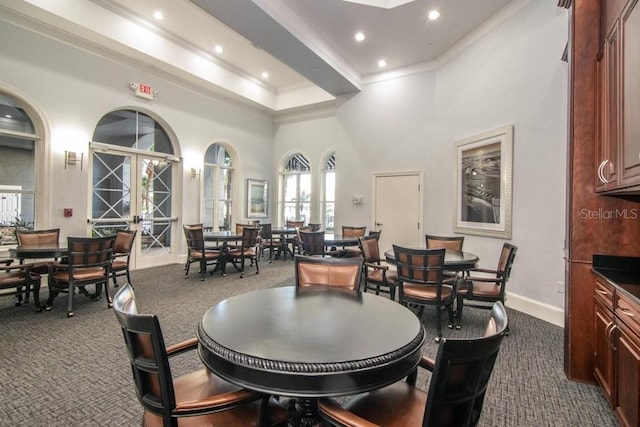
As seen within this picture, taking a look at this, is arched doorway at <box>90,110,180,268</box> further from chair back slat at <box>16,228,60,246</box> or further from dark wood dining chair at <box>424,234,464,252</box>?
dark wood dining chair at <box>424,234,464,252</box>

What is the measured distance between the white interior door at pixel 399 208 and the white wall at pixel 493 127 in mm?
179

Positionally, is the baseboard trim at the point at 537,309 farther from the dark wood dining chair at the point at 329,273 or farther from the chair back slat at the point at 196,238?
the chair back slat at the point at 196,238

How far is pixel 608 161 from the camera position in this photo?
2.17m

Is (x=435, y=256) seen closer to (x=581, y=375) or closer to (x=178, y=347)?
(x=581, y=375)

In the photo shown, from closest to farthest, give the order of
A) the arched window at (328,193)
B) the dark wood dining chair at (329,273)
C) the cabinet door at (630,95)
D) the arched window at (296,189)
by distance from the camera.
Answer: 1. the cabinet door at (630,95)
2. the dark wood dining chair at (329,273)
3. the arched window at (328,193)
4. the arched window at (296,189)

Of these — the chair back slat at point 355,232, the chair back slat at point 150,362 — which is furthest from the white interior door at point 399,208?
the chair back slat at point 150,362

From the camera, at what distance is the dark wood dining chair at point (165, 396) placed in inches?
45.1

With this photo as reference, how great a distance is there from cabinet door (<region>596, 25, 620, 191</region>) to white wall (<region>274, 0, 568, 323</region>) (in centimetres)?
160

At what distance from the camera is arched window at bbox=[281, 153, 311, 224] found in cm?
965

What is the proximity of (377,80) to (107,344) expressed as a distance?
21.8 ft

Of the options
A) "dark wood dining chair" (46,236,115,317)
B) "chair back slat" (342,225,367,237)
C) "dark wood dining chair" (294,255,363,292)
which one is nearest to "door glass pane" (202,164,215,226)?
"chair back slat" (342,225,367,237)

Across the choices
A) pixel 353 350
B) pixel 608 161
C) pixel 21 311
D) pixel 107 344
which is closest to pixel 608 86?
pixel 608 161

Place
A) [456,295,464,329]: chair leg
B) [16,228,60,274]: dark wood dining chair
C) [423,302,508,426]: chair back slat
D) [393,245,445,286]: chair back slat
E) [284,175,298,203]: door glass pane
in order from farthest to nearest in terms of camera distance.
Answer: [284,175,298,203]: door glass pane, [16,228,60,274]: dark wood dining chair, [456,295,464,329]: chair leg, [393,245,445,286]: chair back slat, [423,302,508,426]: chair back slat

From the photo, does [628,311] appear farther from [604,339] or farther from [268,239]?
[268,239]
